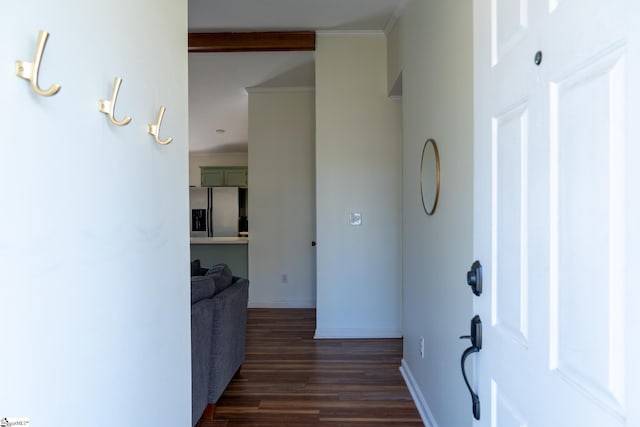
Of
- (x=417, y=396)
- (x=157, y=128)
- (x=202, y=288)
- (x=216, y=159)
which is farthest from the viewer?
(x=216, y=159)

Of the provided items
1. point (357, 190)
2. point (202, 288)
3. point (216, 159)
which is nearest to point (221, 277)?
point (202, 288)

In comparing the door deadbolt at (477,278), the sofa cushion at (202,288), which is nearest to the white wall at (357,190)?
the sofa cushion at (202,288)

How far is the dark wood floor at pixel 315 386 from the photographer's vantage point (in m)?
2.50

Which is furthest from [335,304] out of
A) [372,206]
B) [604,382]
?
[604,382]

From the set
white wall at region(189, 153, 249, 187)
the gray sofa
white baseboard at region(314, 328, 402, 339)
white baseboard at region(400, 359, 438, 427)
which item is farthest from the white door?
white wall at region(189, 153, 249, 187)

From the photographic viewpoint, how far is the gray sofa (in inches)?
88.7

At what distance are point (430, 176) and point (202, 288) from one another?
156 centimetres

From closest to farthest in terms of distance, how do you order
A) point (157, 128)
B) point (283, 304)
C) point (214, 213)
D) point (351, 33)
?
1. point (157, 128)
2. point (351, 33)
3. point (283, 304)
4. point (214, 213)

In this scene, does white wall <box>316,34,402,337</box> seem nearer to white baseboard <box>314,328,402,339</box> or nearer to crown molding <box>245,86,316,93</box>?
white baseboard <box>314,328,402,339</box>

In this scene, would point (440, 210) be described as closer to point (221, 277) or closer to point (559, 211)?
point (559, 211)

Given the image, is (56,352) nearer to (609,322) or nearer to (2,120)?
(2,120)

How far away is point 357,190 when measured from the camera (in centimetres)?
402

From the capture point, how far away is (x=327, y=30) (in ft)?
12.6

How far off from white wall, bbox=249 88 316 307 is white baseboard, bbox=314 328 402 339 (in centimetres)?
131
